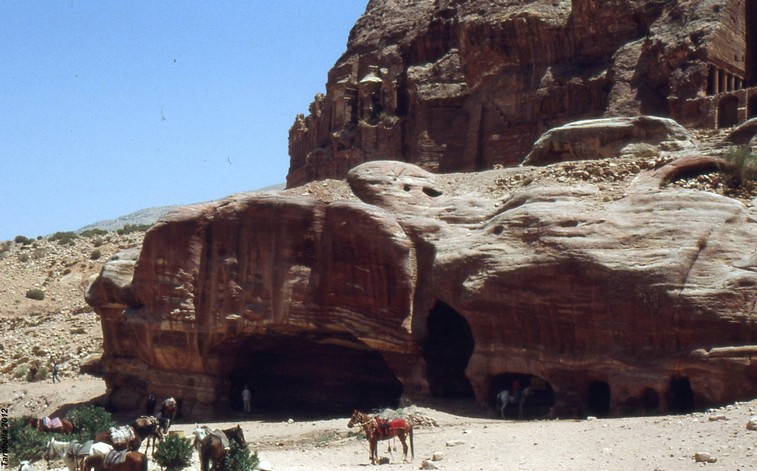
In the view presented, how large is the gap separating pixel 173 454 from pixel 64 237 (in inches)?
2320

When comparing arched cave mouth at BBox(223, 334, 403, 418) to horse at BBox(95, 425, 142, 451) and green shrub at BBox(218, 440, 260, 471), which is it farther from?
green shrub at BBox(218, 440, 260, 471)

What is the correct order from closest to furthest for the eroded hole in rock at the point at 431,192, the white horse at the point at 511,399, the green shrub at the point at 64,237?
the white horse at the point at 511,399 → the eroded hole in rock at the point at 431,192 → the green shrub at the point at 64,237

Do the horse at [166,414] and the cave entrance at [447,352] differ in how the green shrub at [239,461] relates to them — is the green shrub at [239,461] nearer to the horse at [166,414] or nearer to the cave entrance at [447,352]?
the horse at [166,414]

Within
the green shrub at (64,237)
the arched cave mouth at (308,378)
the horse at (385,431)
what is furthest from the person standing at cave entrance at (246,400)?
the green shrub at (64,237)

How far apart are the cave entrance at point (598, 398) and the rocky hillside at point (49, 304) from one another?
970 inches

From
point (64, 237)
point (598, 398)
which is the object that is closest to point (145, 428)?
point (598, 398)

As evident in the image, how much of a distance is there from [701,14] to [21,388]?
2737 cm

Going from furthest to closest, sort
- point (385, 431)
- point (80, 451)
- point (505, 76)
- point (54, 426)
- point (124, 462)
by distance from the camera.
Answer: point (505, 76) < point (54, 426) < point (385, 431) < point (80, 451) < point (124, 462)

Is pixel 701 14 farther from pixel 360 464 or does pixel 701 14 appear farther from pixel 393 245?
pixel 360 464

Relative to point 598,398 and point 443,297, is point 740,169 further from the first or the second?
point 443,297

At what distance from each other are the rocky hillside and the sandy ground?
22280 mm

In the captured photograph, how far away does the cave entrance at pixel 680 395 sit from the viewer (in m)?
20.7

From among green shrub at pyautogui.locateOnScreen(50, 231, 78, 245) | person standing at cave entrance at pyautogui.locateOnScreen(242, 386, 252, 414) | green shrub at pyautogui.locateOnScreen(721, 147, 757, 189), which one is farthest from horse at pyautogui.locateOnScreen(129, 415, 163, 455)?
green shrub at pyautogui.locateOnScreen(50, 231, 78, 245)

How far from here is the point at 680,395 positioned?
69.6ft
